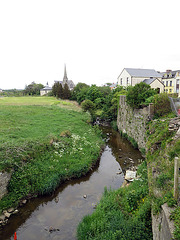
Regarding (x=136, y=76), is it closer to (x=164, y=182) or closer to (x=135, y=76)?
(x=135, y=76)

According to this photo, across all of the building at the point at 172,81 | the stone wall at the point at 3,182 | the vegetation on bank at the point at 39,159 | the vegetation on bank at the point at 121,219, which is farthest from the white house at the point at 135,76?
the stone wall at the point at 3,182

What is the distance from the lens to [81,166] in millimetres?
12945

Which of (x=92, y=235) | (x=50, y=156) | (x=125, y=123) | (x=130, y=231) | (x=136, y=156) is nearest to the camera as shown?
(x=130, y=231)

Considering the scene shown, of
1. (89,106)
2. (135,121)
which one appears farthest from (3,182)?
(89,106)

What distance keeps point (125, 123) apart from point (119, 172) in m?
10.6

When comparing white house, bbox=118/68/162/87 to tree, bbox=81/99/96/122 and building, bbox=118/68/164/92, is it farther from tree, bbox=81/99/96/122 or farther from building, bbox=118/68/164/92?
tree, bbox=81/99/96/122

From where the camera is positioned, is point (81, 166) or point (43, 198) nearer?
point (43, 198)

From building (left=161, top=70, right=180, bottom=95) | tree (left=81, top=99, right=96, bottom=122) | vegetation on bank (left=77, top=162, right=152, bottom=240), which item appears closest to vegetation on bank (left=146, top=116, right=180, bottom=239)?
vegetation on bank (left=77, top=162, right=152, bottom=240)

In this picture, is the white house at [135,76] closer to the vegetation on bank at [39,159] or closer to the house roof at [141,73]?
the house roof at [141,73]

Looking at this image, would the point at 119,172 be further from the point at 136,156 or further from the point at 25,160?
the point at 25,160

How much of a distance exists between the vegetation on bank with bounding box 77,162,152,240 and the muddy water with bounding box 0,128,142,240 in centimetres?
106

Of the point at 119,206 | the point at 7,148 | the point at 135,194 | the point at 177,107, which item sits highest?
the point at 177,107

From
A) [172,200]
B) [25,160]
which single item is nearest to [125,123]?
[25,160]

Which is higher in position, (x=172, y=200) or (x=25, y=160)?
(x=172, y=200)
